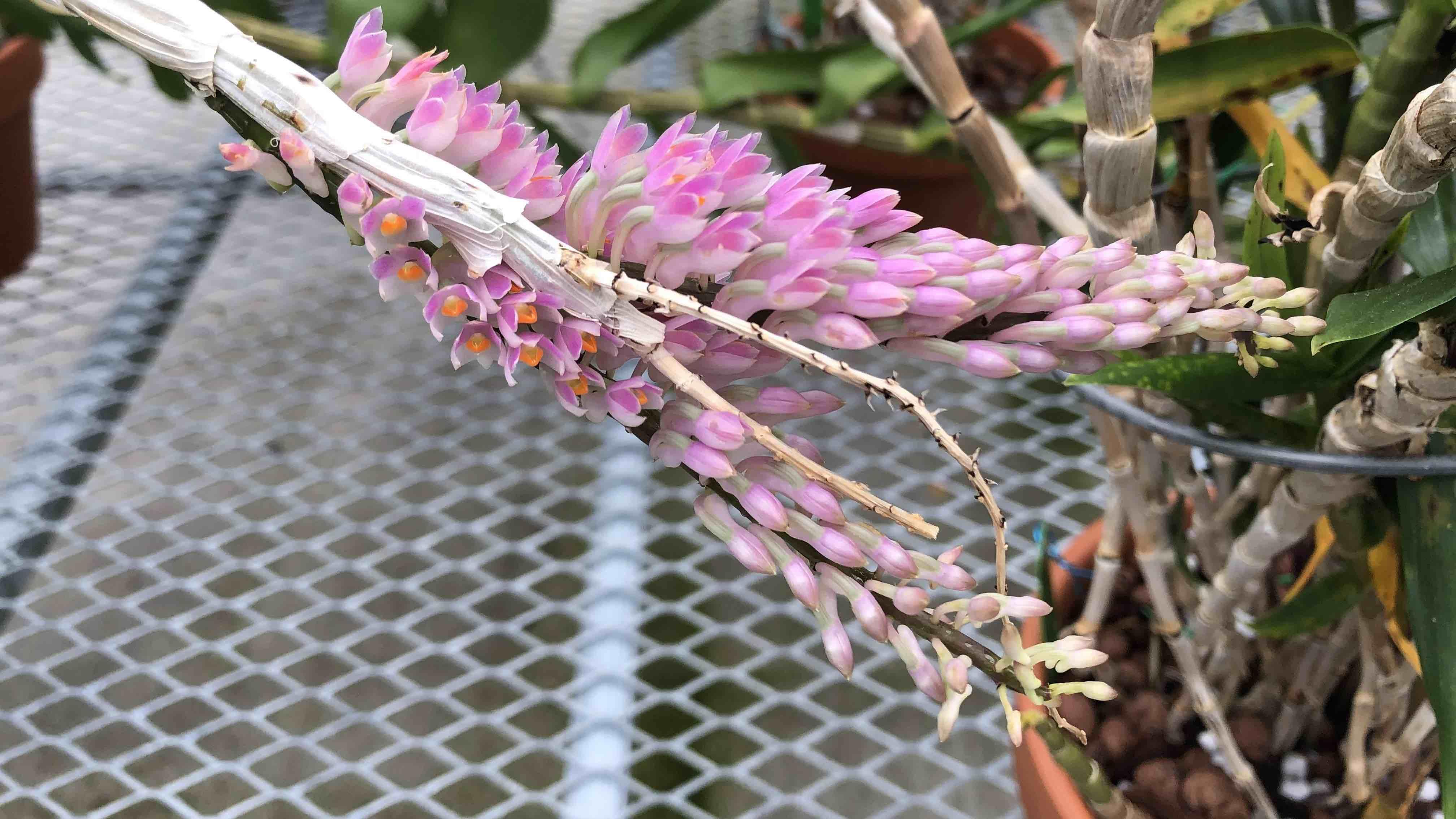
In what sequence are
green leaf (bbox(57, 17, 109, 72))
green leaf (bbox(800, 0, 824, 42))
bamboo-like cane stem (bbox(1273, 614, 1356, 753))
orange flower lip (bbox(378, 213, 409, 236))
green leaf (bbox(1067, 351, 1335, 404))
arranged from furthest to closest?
green leaf (bbox(800, 0, 824, 42)) → green leaf (bbox(57, 17, 109, 72)) → bamboo-like cane stem (bbox(1273, 614, 1356, 753)) → green leaf (bbox(1067, 351, 1335, 404)) → orange flower lip (bbox(378, 213, 409, 236))

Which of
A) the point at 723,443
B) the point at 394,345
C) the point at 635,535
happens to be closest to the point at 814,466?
the point at 723,443

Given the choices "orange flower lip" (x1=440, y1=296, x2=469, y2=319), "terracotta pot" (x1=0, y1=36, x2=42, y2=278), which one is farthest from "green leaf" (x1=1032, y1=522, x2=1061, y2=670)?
"terracotta pot" (x1=0, y1=36, x2=42, y2=278)

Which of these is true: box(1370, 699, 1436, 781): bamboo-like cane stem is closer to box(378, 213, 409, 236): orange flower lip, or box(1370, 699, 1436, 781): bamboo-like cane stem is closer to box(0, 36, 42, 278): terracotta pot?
box(378, 213, 409, 236): orange flower lip

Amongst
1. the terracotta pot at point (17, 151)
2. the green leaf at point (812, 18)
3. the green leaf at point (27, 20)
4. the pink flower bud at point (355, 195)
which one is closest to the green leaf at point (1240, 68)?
the pink flower bud at point (355, 195)

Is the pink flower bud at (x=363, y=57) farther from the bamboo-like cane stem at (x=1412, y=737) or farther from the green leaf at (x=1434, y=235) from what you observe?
the bamboo-like cane stem at (x=1412, y=737)

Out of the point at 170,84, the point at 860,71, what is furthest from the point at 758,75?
the point at 170,84

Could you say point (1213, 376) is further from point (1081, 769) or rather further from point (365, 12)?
point (365, 12)

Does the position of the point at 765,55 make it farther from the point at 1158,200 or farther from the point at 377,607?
the point at 377,607
